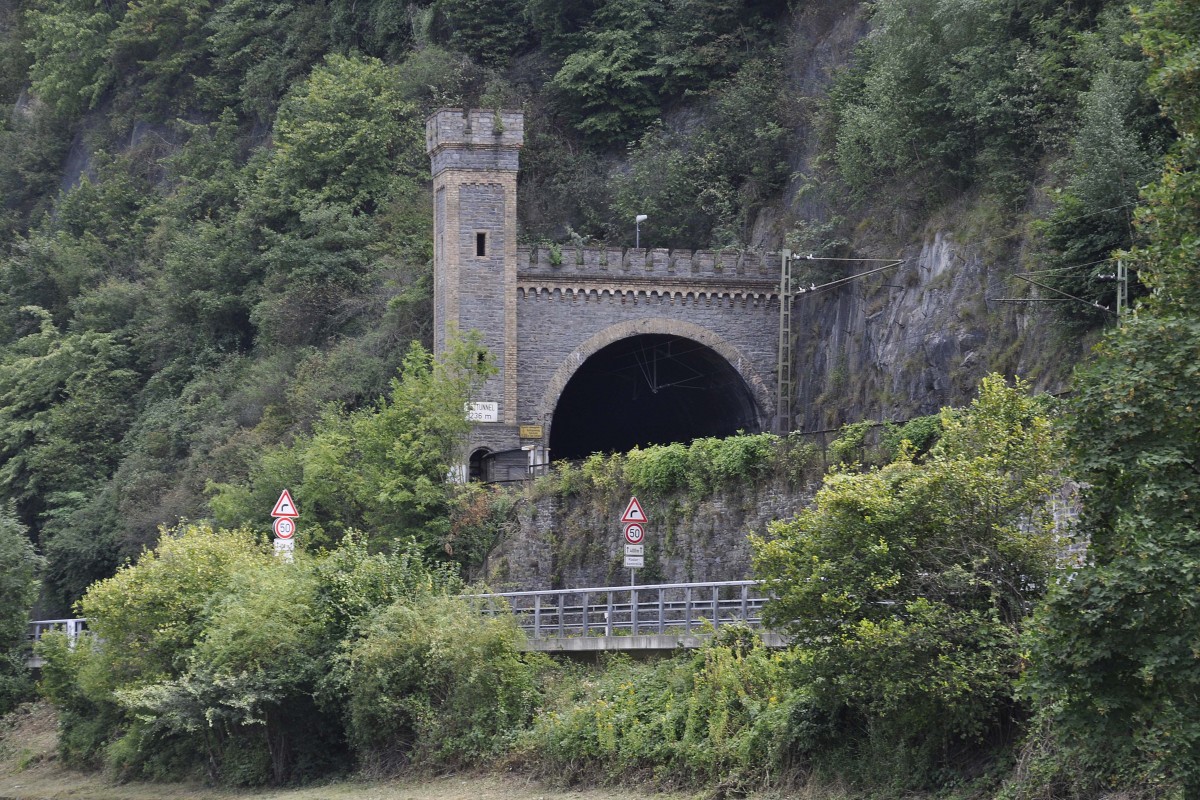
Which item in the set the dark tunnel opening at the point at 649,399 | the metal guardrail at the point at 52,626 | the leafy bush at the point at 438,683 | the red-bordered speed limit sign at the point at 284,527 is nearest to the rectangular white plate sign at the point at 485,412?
the dark tunnel opening at the point at 649,399

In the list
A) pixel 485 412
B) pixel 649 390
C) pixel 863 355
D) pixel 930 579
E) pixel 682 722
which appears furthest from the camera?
pixel 649 390

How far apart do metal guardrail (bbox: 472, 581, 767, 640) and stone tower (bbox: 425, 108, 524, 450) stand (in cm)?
1520

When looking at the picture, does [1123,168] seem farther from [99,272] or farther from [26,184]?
[26,184]

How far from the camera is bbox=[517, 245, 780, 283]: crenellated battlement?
51469mm

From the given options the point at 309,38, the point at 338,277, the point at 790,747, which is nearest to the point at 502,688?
the point at 790,747

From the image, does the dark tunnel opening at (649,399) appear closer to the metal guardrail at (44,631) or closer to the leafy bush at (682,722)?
the metal guardrail at (44,631)

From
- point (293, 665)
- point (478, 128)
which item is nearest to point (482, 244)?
point (478, 128)

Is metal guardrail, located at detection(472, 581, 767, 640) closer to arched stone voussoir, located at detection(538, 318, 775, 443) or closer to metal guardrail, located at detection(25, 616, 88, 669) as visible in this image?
metal guardrail, located at detection(25, 616, 88, 669)

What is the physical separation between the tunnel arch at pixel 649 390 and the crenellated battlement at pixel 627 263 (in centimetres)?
148

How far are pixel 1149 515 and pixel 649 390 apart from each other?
41793mm

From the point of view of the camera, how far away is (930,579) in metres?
20.7

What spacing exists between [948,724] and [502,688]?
917cm

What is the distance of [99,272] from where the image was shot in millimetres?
75562

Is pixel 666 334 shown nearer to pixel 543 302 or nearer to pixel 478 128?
pixel 543 302
